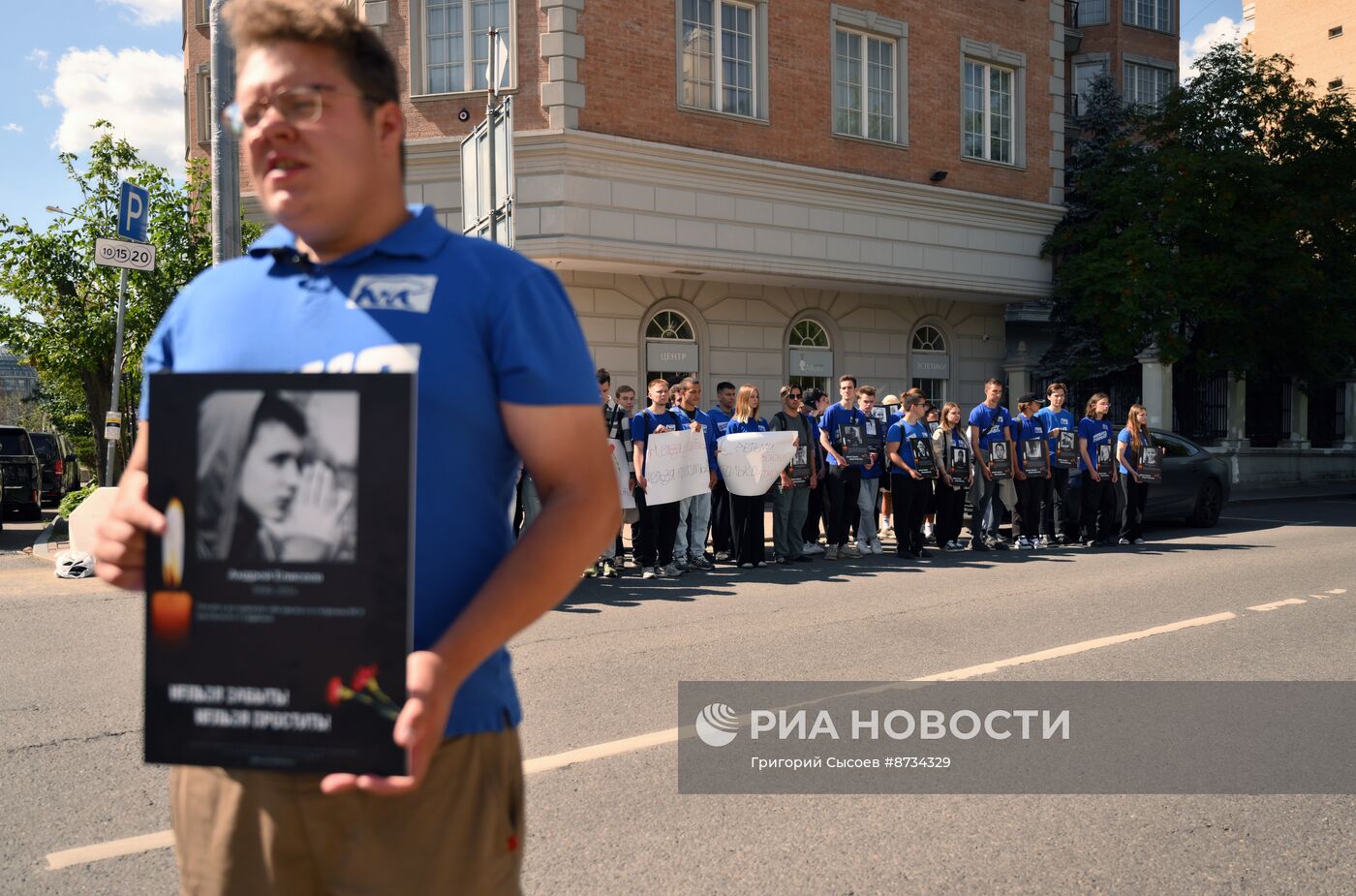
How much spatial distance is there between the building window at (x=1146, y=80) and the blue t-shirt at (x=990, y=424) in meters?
24.9

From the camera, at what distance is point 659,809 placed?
4.46 m

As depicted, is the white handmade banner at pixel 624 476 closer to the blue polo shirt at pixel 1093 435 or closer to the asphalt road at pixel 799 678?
the asphalt road at pixel 799 678

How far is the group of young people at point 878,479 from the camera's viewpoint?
40.4 ft

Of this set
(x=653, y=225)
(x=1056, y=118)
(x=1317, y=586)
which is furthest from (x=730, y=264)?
(x=1317, y=586)

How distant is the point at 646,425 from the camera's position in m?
12.1

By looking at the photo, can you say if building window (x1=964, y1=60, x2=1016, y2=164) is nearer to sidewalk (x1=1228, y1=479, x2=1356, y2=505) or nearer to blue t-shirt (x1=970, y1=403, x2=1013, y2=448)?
sidewalk (x1=1228, y1=479, x2=1356, y2=505)

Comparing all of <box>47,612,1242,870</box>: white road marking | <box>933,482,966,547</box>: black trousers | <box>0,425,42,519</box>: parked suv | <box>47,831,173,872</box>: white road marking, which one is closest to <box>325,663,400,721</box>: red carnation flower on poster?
<box>47,612,1242,870</box>: white road marking

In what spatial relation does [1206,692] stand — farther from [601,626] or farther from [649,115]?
[649,115]

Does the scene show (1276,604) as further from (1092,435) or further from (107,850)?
(107,850)

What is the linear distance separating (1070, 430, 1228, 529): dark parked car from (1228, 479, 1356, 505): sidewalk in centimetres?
604

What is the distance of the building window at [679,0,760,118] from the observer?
66.8ft

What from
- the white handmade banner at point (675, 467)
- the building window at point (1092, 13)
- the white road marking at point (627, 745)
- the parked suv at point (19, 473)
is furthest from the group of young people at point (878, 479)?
the building window at point (1092, 13)

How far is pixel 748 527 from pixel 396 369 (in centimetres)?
1134

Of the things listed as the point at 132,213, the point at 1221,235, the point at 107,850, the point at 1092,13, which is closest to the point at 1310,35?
the point at 1092,13
